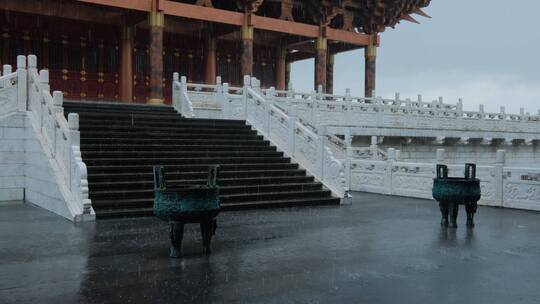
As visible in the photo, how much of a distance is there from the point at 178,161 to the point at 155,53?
10.1m

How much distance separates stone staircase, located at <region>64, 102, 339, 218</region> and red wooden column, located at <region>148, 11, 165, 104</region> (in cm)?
553

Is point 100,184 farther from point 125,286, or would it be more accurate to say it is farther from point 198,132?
point 125,286

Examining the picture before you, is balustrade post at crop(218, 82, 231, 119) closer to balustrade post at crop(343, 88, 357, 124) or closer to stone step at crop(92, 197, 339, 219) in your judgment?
balustrade post at crop(343, 88, 357, 124)

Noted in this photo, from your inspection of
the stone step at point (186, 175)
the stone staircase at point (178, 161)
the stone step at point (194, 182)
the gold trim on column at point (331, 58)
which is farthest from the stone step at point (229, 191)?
the gold trim on column at point (331, 58)

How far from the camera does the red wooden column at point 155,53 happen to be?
827 inches

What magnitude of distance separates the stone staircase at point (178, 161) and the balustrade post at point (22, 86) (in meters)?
1.40

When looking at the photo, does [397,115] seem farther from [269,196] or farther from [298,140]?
[269,196]

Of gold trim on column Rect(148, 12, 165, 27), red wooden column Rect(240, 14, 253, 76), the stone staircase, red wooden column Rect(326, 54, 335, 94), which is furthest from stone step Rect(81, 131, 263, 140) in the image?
red wooden column Rect(326, 54, 335, 94)

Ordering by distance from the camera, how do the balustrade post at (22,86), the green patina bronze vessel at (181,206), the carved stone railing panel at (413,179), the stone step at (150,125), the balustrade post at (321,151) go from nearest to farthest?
the green patina bronze vessel at (181,206) → the balustrade post at (22,86) → the balustrade post at (321,151) → the stone step at (150,125) → the carved stone railing panel at (413,179)

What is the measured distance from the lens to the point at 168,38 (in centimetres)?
2481

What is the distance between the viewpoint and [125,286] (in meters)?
5.05

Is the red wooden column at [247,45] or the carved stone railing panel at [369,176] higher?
the red wooden column at [247,45]

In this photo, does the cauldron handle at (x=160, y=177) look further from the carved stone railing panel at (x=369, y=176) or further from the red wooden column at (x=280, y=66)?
the red wooden column at (x=280, y=66)

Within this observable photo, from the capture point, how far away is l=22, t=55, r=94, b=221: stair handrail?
931cm
